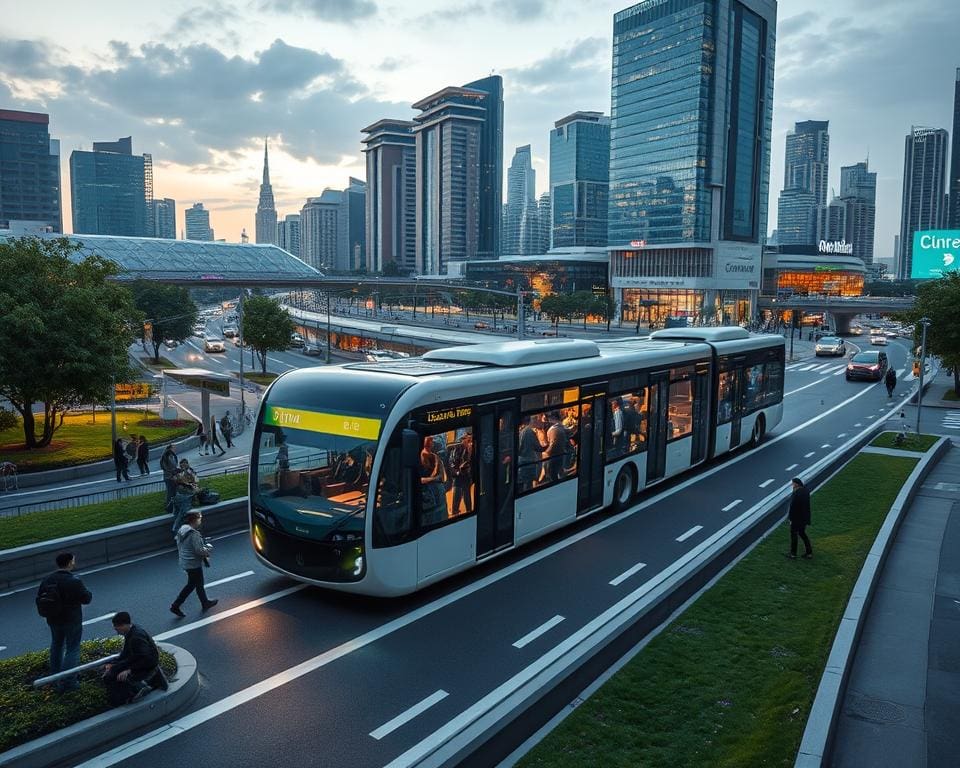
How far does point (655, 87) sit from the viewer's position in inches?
5241

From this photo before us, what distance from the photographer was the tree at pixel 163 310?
71500 millimetres

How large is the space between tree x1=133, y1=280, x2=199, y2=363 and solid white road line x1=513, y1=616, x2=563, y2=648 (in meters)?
66.6

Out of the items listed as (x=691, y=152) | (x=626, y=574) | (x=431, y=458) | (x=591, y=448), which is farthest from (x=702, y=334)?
(x=691, y=152)

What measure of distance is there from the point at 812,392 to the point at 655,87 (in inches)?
4132

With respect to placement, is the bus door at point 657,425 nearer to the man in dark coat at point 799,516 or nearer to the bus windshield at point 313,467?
the man in dark coat at point 799,516

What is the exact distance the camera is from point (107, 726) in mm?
7977

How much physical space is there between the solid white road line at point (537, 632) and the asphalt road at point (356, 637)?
0.10 feet

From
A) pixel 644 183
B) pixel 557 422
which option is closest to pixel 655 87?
pixel 644 183

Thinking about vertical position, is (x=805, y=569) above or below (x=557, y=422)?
below

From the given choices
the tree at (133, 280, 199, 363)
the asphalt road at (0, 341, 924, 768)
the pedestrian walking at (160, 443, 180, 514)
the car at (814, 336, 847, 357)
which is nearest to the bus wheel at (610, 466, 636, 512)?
the asphalt road at (0, 341, 924, 768)

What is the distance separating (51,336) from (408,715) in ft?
76.4

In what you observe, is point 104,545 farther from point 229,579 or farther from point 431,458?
point 431,458

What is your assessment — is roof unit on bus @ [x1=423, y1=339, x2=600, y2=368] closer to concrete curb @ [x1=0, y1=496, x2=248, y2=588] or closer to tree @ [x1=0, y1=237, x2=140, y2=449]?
concrete curb @ [x1=0, y1=496, x2=248, y2=588]

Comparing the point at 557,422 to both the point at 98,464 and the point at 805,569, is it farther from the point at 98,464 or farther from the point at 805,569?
the point at 98,464
